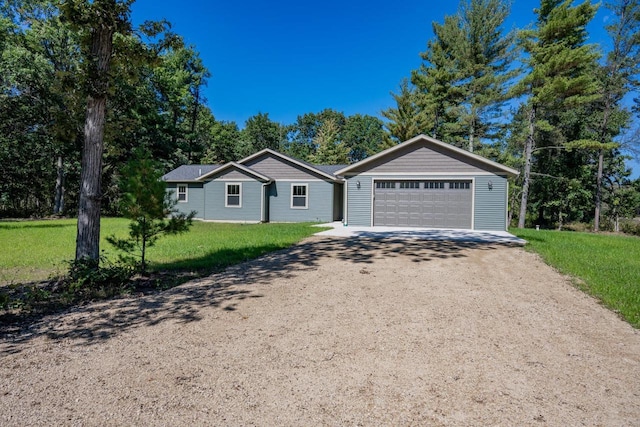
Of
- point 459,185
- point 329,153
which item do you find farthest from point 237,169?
point 329,153

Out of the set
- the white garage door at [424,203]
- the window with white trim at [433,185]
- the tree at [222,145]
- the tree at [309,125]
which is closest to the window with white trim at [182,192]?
the white garage door at [424,203]

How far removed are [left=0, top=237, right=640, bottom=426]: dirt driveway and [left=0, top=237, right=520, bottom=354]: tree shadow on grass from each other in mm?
32

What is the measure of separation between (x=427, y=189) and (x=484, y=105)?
13.6 metres

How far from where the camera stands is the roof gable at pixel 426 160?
13.8 m

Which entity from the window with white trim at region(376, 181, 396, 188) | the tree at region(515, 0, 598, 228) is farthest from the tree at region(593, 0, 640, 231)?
the window with white trim at region(376, 181, 396, 188)

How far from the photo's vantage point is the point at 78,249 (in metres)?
5.28

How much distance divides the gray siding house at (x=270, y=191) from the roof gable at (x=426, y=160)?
142 inches

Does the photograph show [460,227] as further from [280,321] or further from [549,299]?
[280,321]

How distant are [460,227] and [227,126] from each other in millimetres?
40095

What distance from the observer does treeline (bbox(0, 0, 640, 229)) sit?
18.9m

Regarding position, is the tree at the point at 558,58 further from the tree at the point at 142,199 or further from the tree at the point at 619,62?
the tree at the point at 142,199

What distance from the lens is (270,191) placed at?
18.8 m

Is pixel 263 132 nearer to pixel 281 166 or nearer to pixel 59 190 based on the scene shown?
pixel 59 190

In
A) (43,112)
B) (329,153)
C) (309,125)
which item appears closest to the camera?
(43,112)
